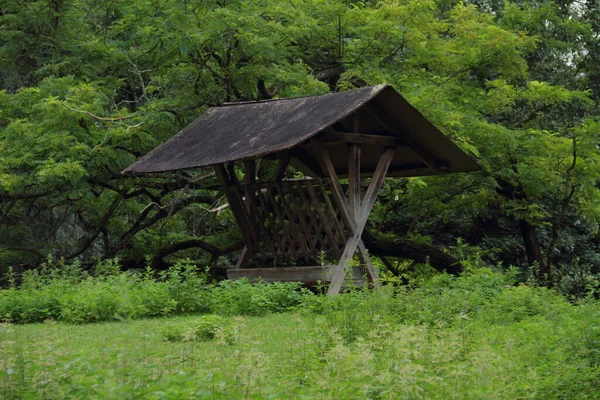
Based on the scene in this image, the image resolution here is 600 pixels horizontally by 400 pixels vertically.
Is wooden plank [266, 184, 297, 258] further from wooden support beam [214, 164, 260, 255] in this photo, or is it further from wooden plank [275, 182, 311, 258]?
wooden support beam [214, 164, 260, 255]

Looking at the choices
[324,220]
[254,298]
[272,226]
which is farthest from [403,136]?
[254,298]

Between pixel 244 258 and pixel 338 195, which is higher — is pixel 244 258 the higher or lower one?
the lower one

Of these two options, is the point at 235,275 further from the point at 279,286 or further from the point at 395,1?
the point at 395,1

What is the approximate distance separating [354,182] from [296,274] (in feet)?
5.90

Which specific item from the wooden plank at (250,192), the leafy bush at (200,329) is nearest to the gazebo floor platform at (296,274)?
the wooden plank at (250,192)

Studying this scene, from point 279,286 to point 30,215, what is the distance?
11.6 metres

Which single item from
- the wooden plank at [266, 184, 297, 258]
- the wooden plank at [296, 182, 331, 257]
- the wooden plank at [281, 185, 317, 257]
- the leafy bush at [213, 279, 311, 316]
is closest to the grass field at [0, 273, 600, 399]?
the leafy bush at [213, 279, 311, 316]

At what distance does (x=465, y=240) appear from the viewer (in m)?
25.3

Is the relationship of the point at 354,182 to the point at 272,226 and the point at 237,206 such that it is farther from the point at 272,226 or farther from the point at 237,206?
the point at 237,206

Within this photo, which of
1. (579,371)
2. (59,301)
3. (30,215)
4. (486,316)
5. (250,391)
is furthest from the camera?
(30,215)

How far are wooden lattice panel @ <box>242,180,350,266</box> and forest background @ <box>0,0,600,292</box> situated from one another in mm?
3571

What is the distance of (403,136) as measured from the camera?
642 inches

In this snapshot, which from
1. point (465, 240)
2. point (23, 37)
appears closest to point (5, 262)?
point (23, 37)

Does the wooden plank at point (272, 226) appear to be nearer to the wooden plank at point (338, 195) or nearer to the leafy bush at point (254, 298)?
the wooden plank at point (338, 195)
